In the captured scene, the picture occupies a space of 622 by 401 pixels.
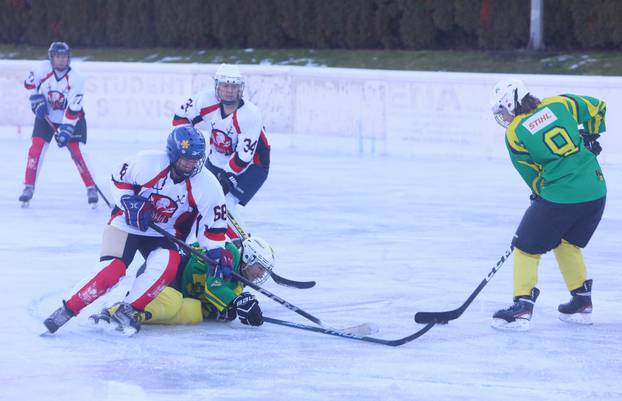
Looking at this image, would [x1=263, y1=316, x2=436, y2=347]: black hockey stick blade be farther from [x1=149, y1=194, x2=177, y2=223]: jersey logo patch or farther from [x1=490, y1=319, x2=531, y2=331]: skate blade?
[x1=149, y1=194, x2=177, y2=223]: jersey logo patch

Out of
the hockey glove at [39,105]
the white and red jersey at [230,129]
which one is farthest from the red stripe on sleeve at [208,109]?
the hockey glove at [39,105]

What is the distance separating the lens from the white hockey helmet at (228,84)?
7043 millimetres

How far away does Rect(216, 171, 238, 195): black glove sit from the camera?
7.14 m

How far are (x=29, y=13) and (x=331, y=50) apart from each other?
5496 millimetres

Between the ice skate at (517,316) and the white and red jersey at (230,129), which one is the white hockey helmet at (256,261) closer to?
the ice skate at (517,316)

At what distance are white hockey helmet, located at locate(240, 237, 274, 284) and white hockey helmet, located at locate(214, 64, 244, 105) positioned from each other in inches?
57.5

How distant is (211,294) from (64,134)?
4312 millimetres

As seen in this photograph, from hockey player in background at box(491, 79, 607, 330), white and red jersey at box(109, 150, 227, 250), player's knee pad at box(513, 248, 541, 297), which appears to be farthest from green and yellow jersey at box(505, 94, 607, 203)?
white and red jersey at box(109, 150, 227, 250)

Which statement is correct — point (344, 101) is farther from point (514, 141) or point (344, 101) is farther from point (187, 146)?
point (187, 146)

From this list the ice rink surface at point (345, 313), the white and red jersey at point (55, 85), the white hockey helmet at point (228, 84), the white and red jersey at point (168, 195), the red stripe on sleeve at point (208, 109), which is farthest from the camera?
the white and red jersey at point (55, 85)

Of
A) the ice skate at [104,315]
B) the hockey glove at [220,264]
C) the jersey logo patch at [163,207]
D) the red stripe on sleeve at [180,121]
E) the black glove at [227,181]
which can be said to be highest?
the red stripe on sleeve at [180,121]

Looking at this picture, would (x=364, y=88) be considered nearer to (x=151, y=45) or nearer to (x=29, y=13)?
(x=151, y=45)

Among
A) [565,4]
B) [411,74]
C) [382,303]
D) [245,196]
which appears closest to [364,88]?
[411,74]

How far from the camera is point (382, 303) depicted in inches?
245
